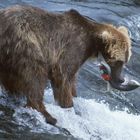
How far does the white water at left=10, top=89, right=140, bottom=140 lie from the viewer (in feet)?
24.5

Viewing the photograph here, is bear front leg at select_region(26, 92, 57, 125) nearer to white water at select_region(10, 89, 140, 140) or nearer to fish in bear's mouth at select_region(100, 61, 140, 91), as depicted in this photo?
white water at select_region(10, 89, 140, 140)

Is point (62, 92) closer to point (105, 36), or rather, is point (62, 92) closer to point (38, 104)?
point (38, 104)

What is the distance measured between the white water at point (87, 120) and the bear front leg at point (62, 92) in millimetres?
138

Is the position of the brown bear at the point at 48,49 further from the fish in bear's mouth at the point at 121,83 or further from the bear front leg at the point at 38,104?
the fish in bear's mouth at the point at 121,83

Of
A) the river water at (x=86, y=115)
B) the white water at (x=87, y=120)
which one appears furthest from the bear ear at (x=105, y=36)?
the white water at (x=87, y=120)

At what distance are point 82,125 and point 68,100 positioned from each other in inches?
14.2

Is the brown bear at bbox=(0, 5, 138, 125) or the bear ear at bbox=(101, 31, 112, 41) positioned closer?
the brown bear at bbox=(0, 5, 138, 125)

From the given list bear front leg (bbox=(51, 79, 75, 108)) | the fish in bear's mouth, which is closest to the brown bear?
bear front leg (bbox=(51, 79, 75, 108))

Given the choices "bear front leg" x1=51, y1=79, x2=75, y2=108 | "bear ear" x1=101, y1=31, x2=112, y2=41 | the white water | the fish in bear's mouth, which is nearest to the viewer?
the white water

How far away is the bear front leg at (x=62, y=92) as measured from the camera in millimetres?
7652

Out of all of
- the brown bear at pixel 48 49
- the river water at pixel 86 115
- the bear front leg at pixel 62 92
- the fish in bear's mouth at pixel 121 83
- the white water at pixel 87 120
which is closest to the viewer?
the brown bear at pixel 48 49

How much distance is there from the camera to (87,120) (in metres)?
8.12

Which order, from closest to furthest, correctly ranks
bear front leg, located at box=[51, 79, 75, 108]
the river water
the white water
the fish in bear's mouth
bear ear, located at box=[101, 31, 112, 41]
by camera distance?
the river water < the white water < bear front leg, located at box=[51, 79, 75, 108] < bear ear, located at box=[101, 31, 112, 41] < the fish in bear's mouth

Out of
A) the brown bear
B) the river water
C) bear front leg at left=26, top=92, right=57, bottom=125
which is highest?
the brown bear
